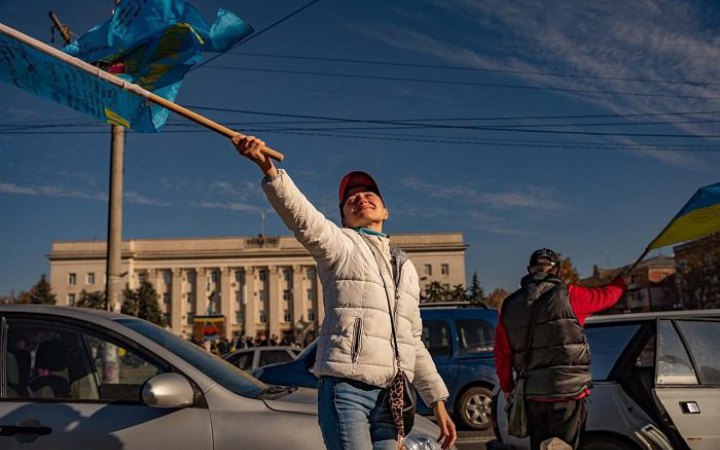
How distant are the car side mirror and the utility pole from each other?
36.2 feet

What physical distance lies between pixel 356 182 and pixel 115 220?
40.2 feet

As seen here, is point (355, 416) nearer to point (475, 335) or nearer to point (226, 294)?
point (475, 335)

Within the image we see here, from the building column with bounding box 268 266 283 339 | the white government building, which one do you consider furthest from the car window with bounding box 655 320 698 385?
the building column with bounding box 268 266 283 339

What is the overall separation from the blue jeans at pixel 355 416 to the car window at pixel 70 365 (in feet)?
5.43

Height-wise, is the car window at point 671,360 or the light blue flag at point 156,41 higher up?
the light blue flag at point 156,41

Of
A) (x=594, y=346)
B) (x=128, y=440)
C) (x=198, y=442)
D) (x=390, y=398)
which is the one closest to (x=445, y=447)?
(x=390, y=398)

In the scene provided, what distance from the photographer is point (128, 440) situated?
3.62m

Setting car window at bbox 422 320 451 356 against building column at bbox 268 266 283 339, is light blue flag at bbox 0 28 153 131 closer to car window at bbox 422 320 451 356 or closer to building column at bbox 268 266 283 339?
car window at bbox 422 320 451 356

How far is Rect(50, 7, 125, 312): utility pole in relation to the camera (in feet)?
46.4

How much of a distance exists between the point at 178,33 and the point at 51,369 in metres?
2.06

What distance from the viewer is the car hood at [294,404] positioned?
148 inches

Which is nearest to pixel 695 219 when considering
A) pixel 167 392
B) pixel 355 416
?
pixel 355 416

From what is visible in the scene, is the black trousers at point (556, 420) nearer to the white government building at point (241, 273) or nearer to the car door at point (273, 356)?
the car door at point (273, 356)

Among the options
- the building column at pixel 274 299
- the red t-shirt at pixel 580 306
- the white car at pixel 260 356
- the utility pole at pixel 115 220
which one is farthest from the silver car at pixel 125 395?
the building column at pixel 274 299
